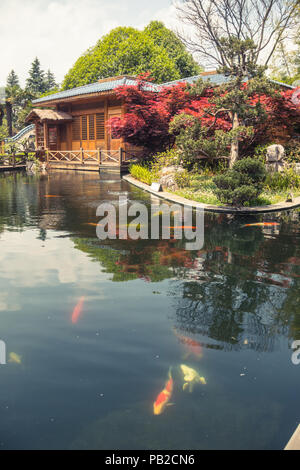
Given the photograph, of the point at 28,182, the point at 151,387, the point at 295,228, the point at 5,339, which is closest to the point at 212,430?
the point at 151,387

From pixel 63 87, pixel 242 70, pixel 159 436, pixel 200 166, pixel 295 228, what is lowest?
pixel 159 436

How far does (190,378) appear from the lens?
3.48 m

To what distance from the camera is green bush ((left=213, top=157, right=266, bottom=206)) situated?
36.2 ft

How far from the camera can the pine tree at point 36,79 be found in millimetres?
73312

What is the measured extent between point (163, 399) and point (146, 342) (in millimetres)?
938

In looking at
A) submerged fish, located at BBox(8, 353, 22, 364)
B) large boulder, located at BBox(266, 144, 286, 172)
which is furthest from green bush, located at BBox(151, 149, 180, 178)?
submerged fish, located at BBox(8, 353, 22, 364)

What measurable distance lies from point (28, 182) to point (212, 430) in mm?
17981

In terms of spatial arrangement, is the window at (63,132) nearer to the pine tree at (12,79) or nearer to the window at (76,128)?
the window at (76,128)

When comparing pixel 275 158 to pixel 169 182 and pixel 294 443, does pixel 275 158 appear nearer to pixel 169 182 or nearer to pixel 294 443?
pixel 169 182

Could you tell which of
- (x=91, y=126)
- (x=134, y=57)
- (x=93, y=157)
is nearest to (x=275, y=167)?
(x=93, y=157)

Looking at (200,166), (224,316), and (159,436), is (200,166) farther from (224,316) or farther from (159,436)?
(159,436)

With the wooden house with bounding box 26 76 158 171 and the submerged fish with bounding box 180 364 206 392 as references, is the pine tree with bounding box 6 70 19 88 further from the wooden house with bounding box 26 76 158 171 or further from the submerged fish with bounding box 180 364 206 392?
the submerged fish with bounding box 180 364 206 392

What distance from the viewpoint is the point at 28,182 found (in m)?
19.3

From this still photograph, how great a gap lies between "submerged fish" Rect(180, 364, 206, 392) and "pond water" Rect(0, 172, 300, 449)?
0.16 ft
